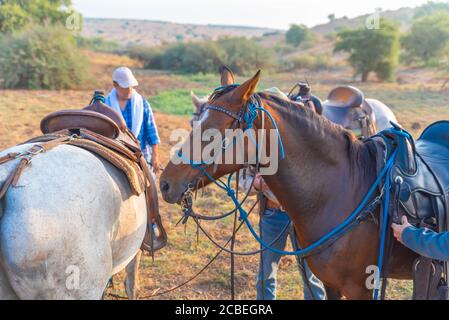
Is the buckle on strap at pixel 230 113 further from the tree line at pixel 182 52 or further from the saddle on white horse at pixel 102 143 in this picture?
the tree line at pixel 182 52

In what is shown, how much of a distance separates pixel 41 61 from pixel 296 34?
2005 inches

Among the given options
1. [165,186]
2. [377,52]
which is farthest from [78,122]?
[377,52]

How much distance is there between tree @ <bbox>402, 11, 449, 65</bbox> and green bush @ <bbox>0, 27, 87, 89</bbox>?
1009 inches

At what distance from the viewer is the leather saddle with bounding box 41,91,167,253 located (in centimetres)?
272

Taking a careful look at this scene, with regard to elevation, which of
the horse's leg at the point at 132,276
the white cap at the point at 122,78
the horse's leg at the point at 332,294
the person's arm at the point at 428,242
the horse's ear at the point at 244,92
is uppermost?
the white cap at the point at 122,78

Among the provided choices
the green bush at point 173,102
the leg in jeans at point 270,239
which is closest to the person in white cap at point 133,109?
the leg in jeans at point 270,239

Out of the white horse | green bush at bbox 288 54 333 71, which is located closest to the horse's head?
the white horse

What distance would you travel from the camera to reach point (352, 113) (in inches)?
173

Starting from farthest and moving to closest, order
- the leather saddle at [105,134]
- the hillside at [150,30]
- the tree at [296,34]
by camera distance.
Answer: the hillside at [150,30], the tree at [296,34], the leather saddle at [105,134]

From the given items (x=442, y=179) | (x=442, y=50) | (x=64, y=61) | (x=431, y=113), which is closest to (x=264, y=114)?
(x=442, y=179)

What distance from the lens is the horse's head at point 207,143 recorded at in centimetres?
237

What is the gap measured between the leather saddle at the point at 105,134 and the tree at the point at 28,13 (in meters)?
27.7

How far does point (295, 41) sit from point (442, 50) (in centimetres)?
3272
